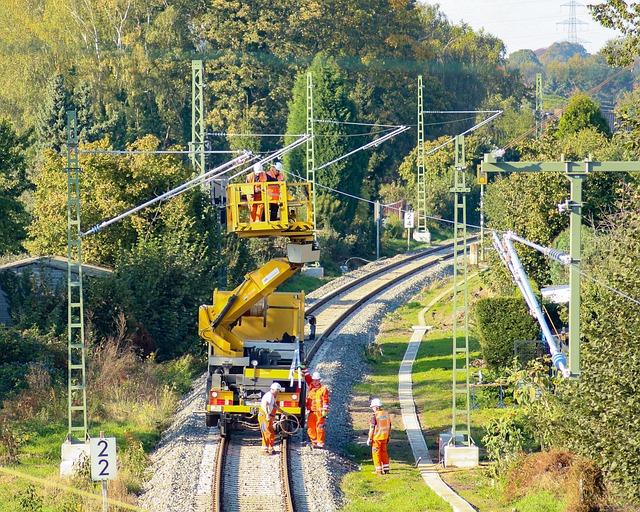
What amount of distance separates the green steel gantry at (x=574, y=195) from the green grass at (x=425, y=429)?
195 inches

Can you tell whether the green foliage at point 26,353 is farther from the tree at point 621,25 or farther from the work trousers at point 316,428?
the tree at point 621,25

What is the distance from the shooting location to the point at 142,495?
22.0 metres

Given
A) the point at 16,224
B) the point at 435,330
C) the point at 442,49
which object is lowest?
the point at 435,330

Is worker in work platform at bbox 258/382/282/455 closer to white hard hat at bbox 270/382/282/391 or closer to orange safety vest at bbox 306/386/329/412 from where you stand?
white hard hat at bbox 270/382/282/391

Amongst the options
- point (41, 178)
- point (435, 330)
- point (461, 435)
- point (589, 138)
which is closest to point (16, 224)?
point (41, 178)

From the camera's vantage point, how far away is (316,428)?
25.2 metres

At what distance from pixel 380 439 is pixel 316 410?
1.59 meters

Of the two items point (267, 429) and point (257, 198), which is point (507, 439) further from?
point (257, 198)

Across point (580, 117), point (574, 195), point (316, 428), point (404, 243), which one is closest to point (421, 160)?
point (404, 243)

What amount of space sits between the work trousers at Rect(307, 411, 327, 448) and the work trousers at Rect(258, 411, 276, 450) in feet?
2.89

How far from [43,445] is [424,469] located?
752cm

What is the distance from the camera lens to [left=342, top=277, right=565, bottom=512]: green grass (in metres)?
21.8

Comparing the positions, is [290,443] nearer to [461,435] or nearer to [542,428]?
[461,435]

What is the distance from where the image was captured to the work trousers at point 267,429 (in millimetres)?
24688
